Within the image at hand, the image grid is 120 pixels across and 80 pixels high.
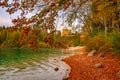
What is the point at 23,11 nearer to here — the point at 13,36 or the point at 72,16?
the point at 72,16

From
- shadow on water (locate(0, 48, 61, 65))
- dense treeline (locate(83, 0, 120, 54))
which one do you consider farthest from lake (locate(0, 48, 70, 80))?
dense treeline (locate(83, 0, 120, 54))

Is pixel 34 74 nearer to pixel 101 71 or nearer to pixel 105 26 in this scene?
pixel 101 71

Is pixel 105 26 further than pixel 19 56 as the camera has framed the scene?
No

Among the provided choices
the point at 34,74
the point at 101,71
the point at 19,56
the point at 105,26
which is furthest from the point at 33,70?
the point at 19,56

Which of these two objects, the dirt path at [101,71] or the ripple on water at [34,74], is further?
the ripple on water at [34,74]

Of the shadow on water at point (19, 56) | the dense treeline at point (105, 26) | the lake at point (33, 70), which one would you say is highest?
the dense treeline at point (105, 26)

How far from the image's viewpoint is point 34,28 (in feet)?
22.9

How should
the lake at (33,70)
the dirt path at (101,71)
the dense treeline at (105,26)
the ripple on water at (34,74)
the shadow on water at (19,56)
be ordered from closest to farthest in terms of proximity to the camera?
the dirt path at (101,71), the dense treeline at (105,26), the ripple on water at (34,74), the lake at (33,70), the shadow on water at (19,56)

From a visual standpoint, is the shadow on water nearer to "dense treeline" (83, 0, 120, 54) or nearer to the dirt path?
"dense treeline" (83, 0, 120, 54)

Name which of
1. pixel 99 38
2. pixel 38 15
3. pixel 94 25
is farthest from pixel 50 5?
pixel 94 25

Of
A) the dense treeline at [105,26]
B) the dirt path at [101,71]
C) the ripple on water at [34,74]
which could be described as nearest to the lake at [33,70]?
the ripple on water at [34,74]

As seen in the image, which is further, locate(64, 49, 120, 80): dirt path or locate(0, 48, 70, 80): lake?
locate(0, 48, 70, 80): lake

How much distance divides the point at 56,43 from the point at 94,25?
80.0ft

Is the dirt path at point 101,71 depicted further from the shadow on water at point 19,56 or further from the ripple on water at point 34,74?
the shadow on water at point 19,56
